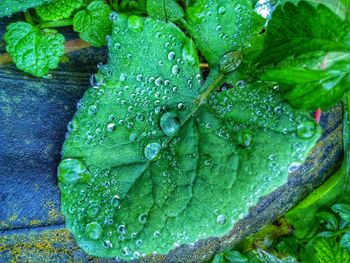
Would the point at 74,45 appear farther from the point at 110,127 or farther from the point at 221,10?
the point at 221,10

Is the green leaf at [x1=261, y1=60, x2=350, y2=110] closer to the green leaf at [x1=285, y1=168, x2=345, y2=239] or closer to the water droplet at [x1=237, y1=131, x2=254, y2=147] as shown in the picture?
the water droplet at [x1=237, y1=131, x2=254, y2=147]

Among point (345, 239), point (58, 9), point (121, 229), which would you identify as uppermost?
point (58, 9)

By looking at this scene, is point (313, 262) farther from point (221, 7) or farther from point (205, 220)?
point (221, 7)

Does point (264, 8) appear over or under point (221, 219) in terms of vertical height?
over

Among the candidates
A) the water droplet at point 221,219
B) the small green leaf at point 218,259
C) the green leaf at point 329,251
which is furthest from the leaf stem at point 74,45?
the green leaf at point 329,251

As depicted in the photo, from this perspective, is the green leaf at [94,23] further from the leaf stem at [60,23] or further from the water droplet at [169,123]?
the water droplet at [169,123]

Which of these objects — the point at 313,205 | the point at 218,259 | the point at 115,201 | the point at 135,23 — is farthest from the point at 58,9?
the point at 313,205
